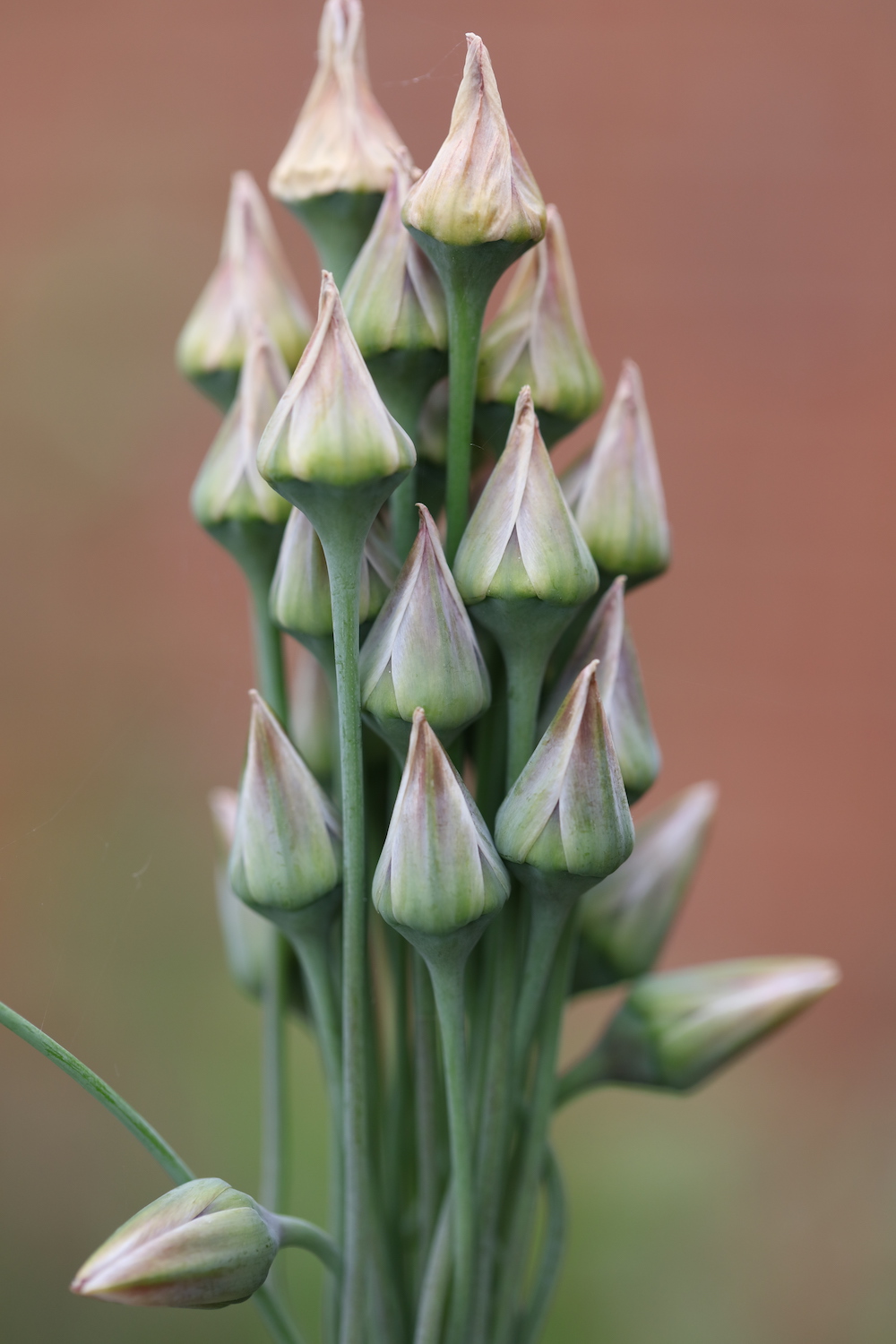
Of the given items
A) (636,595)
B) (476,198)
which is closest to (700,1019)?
(476,198)

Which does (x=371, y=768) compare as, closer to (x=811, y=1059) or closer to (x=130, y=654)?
(x=130, y=654)

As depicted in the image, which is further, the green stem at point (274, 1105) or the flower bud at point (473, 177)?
the green stem at point (274, 1105)

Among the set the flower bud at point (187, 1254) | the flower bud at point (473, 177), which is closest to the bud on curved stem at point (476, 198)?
the flower bud at point (473, 177)

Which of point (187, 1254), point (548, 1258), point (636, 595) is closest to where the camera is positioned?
point (187, 1254)

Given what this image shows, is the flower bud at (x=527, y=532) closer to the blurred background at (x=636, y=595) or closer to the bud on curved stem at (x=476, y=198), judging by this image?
the bud on curved stem at (x=476, y=198)

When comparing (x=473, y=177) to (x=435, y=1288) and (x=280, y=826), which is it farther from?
(x=435, y=1288)

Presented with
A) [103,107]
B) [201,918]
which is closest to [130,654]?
[201,918]
